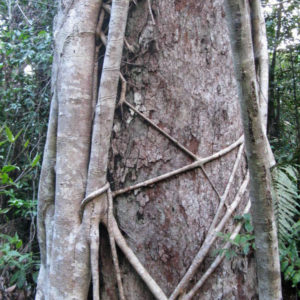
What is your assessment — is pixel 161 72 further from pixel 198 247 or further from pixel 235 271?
pixel 235 271

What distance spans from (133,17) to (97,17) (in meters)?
0.18

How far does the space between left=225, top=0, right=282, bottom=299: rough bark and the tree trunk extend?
348 mm

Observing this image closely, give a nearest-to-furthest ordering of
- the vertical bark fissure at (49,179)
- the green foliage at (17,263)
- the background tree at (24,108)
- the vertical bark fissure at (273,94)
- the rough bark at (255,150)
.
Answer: the rough bark at (255,150), the vertical bark fissure at (49,179), the green foliage at (17,263), the background tree at (24,108), the vertical bark fissure at (273,94)

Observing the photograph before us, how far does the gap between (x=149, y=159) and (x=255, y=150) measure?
1.92 ft

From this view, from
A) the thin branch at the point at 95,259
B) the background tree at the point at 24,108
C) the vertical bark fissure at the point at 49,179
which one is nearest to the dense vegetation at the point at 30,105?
the background tree at the point at 24,108

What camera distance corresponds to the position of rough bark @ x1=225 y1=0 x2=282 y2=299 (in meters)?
0.85

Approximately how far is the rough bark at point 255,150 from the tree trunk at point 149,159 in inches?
13.7

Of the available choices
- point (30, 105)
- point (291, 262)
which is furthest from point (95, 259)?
point (30, 105)

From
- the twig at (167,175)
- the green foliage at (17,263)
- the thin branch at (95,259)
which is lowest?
the green foliage at (17,263)

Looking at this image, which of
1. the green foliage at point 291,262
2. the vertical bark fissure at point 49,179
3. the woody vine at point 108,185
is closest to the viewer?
the green foliage at point 291,262

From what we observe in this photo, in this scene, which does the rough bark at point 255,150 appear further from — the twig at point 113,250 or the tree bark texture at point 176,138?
the twig at point 113,250

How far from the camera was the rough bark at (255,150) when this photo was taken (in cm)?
85

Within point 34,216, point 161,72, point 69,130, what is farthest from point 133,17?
point 34,216

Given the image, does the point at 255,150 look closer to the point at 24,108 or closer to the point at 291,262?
the point at 291,262
